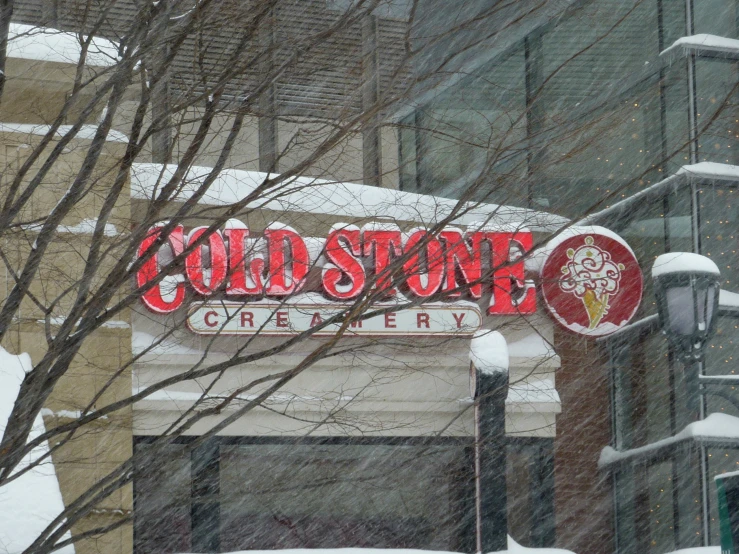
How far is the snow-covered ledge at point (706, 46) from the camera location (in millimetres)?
13906

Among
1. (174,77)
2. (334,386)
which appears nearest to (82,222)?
(334,386)

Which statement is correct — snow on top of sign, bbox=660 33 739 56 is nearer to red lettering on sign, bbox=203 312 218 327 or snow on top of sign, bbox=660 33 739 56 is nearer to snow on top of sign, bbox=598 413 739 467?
snow on top of sign, bbox=598 413 739 467

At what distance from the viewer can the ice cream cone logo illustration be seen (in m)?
13.3

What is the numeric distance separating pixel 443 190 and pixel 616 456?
4680 millimetres

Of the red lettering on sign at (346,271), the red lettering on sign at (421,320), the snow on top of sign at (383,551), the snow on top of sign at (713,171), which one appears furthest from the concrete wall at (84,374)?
the snow on top of sign at (713,171)

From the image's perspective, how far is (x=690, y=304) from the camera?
9305 mm

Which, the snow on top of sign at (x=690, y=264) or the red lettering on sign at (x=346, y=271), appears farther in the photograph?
the red lettering on sign at (x=346, y=271)

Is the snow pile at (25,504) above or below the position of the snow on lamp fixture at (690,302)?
below

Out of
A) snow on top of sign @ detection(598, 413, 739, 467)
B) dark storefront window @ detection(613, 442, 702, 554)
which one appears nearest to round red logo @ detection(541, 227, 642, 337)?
snow on top of sign @ detection(598, 413, 739, 467)

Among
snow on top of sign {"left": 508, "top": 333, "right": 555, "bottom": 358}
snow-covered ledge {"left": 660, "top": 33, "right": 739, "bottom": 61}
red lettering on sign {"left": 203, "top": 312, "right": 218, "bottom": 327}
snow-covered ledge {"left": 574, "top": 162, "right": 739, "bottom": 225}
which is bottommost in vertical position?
snow on top of sign {"left": 508, "top": 333, "right": 555, "bottom": 358}

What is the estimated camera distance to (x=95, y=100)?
548cm

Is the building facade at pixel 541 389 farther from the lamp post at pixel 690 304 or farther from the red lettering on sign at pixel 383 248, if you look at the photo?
the lamp post at pixel 690 304

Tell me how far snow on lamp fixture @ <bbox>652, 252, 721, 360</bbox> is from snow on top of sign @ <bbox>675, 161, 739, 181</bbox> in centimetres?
471

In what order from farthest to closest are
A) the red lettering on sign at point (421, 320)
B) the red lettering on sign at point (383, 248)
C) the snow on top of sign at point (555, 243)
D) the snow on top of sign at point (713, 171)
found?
the snow on top of sign at point (713, 171) → the snow on top of sign at point (555, 243) → the red lettering on sign at point (421, 320) → the red lettering on sign at point (383, 248)
